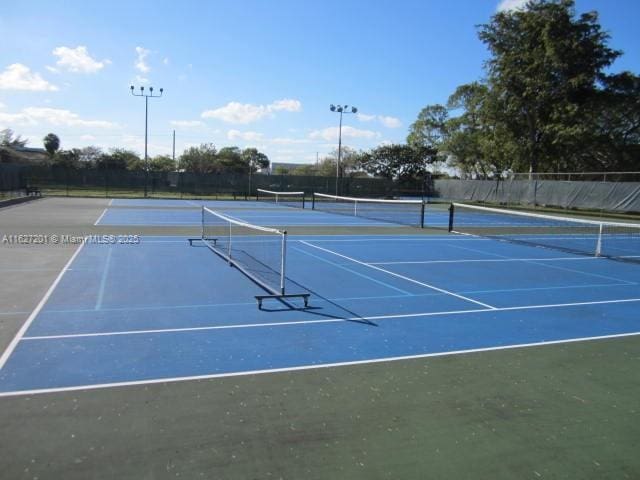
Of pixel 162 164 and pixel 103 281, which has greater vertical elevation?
pixel 162 164

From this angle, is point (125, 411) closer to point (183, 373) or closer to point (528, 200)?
point (183, 373)

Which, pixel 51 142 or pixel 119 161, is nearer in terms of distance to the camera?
pixel 119 161

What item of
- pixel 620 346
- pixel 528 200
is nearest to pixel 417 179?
pixel 528 200

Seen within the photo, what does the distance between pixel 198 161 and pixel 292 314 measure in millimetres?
81016

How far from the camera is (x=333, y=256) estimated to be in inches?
572

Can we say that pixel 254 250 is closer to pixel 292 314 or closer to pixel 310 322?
pixel 292 314

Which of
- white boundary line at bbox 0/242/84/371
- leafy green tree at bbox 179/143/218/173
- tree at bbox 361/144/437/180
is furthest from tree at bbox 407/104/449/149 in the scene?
white boundary line at bbox 0/242/84/371

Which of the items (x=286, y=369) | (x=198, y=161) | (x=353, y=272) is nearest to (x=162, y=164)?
(x=198, y=161)

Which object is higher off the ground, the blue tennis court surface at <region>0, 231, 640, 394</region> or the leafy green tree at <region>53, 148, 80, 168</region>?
the leafy green tree at <region>53, 148, 80, 168</region>

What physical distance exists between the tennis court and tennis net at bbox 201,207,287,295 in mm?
345

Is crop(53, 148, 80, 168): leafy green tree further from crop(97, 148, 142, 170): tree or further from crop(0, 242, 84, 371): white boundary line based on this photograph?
crop(0, 242, 84, 371): white boundary line

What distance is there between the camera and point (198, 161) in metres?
85.4

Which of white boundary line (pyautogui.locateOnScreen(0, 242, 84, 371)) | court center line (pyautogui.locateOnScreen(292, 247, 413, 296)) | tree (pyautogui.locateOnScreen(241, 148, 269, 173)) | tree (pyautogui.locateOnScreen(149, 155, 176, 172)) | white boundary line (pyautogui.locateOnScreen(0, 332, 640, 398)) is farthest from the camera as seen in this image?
tree (pyautogui.locateOnScreen(241, 148, 269, 173))

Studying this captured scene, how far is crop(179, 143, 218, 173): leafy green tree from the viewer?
85.2 m
